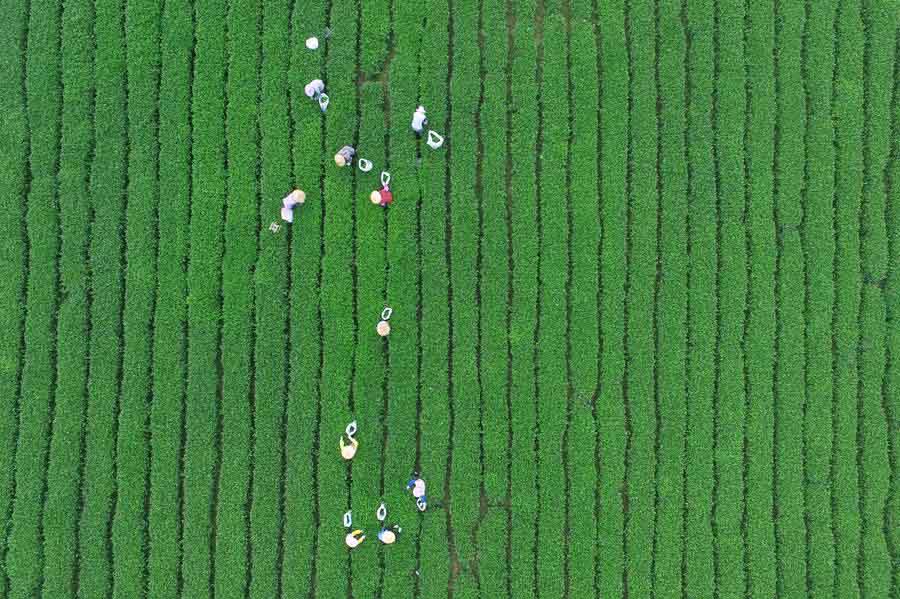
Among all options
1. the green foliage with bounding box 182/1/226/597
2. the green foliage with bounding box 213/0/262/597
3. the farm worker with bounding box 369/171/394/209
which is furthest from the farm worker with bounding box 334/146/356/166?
the green foliage with bounding box 182/1/226/597

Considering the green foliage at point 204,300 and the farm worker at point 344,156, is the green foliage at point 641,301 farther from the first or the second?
the green foliage at point 204,300

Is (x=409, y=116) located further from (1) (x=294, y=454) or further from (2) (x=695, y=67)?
(1) (x=294, y=454)

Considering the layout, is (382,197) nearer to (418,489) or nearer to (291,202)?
(291,202)

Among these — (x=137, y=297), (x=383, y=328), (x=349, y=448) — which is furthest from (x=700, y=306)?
(x=137, y=297)

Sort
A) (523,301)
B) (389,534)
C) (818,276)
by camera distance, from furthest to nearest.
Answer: (818,276)
(523,301)
(389,534)

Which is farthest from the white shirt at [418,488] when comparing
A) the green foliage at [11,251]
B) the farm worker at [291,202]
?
the green foliage at [11,251]
